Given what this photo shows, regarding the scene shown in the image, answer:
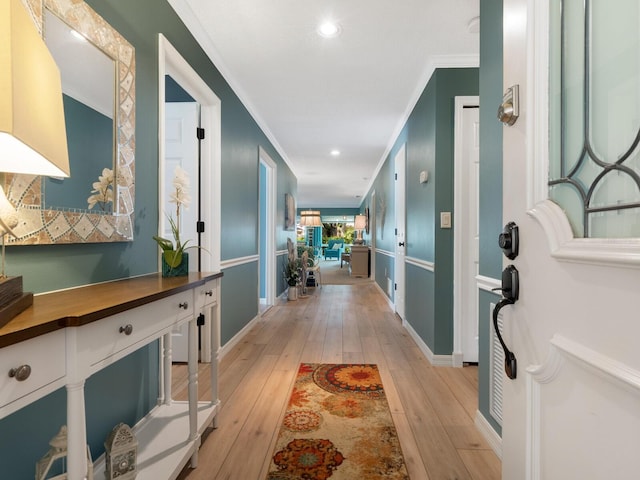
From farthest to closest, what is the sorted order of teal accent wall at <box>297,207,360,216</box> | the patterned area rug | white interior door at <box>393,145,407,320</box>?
teal accent wall at <box>297,207,360,216</box> → white interior door at <box>393,145,407,320</box> → the patterned area rug

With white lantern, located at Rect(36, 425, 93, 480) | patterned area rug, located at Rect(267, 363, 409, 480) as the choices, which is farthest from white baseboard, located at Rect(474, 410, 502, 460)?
white lantern, located at Rect(36, 425, 93, 480)

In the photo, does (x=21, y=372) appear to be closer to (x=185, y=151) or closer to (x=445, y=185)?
(x=185, y=151)

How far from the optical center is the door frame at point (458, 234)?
8.71 ft

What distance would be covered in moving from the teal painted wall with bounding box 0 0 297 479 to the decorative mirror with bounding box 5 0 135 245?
66mm

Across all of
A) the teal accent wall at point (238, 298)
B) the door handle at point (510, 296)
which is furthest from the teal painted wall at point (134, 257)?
the door handle at point (510, 296)

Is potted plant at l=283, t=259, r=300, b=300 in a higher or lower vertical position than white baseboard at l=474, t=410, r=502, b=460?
higher

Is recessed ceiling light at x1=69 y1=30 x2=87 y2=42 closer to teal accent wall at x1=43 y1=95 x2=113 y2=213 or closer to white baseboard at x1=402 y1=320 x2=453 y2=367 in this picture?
teal accent wall at x1=43 y1=95 x2=113 y2=213

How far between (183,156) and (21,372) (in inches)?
91.7

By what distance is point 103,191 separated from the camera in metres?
1.39

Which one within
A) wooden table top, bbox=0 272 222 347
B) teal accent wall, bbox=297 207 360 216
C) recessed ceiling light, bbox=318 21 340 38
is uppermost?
recessed ceiling light, bbox=318 21 340 38

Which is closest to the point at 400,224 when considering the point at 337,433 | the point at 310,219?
the point at 337,433

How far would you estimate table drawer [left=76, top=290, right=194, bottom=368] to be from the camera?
815mm

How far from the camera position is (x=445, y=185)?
2695mm

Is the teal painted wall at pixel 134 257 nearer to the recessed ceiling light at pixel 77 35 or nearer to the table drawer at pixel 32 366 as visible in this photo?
the recessed ceiling light at pixel 77 35
